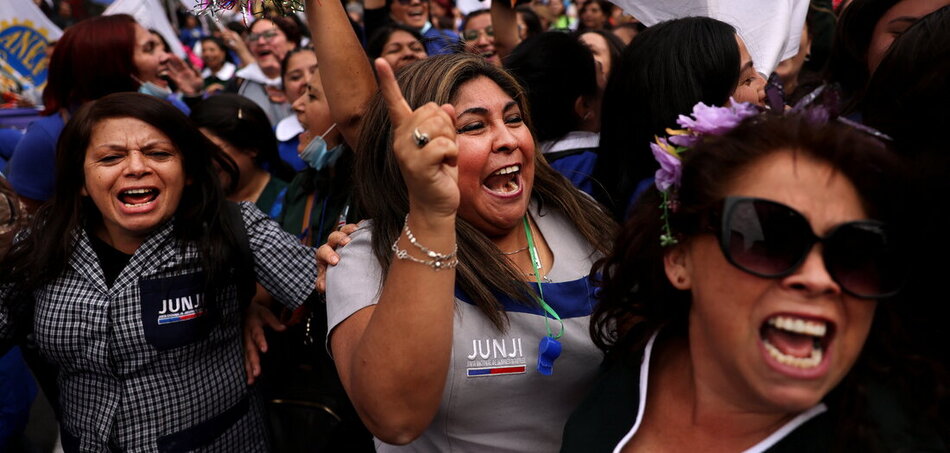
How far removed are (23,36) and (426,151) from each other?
6258mm

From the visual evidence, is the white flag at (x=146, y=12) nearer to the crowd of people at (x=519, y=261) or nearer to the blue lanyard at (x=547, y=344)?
the crowd of people at (x=519, y=261)

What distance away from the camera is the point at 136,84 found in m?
4.34

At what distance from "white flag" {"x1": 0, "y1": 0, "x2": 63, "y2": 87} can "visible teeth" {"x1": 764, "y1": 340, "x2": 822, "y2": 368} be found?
659 centimetres

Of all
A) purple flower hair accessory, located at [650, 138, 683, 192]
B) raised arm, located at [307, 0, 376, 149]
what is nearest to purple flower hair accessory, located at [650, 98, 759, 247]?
purple flower hair accessory, located at [650, 138, 683, 192]

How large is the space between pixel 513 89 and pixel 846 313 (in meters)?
1.21

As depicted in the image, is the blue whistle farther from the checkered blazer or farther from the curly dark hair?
the checkered blazer

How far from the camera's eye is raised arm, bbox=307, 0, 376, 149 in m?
2.37

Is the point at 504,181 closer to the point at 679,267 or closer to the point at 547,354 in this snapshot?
the point at 547,354

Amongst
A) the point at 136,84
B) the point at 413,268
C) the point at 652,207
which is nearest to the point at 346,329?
the point at 413,268

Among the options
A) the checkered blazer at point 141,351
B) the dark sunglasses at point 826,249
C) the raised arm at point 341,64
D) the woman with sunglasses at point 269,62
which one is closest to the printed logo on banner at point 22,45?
the woman with sunglasses at point 269,62

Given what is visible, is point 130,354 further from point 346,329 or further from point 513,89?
point 513,89

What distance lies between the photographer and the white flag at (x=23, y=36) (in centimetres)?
626

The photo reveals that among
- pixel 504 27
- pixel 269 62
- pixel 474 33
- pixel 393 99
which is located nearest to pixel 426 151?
pixel 393 99

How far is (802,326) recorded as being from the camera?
1.21 m
